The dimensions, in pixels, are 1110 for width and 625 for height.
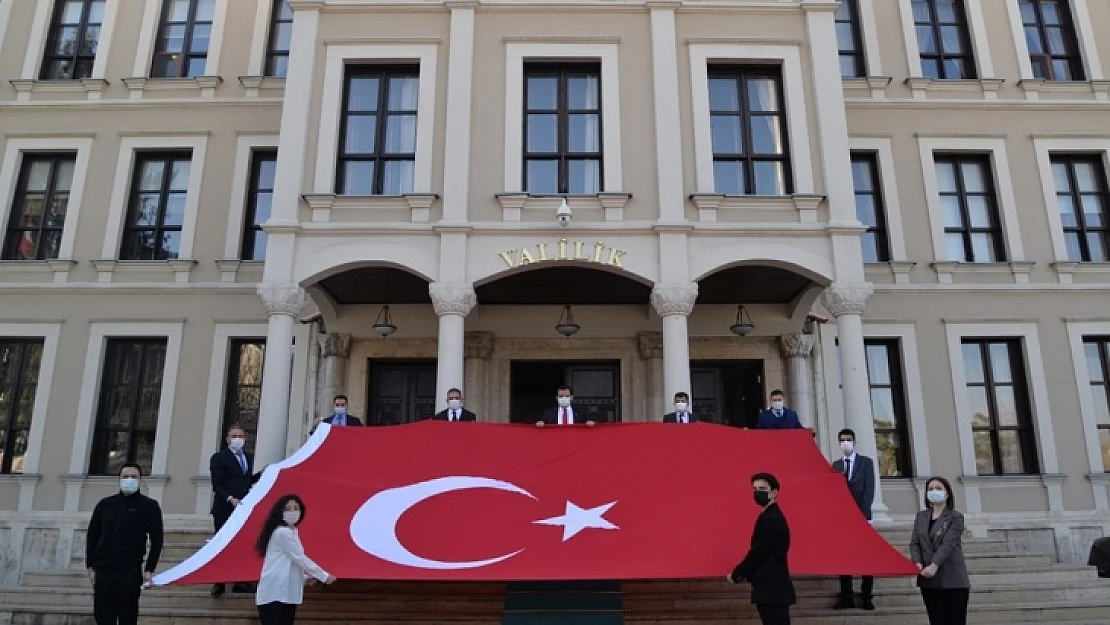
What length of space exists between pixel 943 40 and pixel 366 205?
525 inches

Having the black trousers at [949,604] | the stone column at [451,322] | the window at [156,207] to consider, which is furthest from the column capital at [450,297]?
the black trousers at [949,604]

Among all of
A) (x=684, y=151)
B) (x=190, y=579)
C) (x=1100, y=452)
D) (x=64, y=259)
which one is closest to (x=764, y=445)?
(x=684, y=151)

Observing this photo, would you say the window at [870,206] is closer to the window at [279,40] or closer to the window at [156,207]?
the window at [279,40]

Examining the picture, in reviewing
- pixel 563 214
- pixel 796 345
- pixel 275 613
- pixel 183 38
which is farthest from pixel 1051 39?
pixel 183 38

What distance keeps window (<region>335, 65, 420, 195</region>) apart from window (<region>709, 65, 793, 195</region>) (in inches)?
206

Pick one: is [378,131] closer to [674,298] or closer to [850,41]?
[674,298]

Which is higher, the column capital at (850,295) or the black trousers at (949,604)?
the column capital at (850,295)

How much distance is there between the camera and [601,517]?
853 cm

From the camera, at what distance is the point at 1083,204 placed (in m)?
16.6

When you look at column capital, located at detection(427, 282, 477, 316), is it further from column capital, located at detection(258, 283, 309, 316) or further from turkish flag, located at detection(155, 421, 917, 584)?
turkish flag, located at detection(155, 421, 917, 584)

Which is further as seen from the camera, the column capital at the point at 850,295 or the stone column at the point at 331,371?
the stone column at the point at 331,371

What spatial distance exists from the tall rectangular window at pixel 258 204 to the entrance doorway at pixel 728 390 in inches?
368

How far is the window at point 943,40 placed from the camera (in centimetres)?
1730

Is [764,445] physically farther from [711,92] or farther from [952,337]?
Answer: [952,337]
